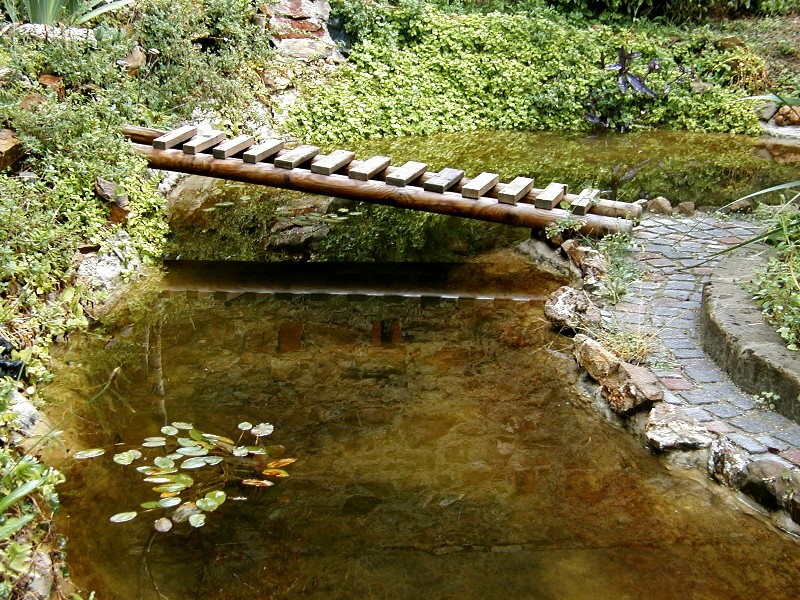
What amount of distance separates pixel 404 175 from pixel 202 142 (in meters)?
1.76

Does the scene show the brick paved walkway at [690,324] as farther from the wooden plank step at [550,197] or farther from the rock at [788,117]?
the rock at [788,117]

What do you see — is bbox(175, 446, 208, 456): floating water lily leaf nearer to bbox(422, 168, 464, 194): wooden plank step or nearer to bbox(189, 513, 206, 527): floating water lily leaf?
bbox(189, 513, 206, 527): floating water lily leaf

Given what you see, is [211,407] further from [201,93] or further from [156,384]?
[201,93]

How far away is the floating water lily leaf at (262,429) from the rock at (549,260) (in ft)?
9.08

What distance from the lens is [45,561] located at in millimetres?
3303

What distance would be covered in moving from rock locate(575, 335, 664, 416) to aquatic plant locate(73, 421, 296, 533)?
1.77 metres

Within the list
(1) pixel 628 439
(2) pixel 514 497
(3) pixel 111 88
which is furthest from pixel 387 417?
(3) pixel 111 88

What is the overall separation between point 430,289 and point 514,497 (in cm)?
258

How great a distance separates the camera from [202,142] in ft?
22.3

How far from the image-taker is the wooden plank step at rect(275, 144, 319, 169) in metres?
6.55

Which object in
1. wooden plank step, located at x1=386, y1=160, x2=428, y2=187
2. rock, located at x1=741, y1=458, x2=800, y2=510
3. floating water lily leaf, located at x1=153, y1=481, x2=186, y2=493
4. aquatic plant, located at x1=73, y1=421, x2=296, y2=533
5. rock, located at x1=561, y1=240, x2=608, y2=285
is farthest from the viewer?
wooden plank step, located at x1=386, y1=160, x2=428, y2=187

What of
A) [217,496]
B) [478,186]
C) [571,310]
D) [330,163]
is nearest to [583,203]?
[478,186]

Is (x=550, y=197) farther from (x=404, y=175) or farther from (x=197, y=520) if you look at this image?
(x=197, y=520)

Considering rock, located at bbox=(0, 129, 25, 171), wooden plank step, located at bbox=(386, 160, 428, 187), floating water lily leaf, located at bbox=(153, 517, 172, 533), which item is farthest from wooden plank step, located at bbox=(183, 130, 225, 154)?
floating water lily leaf, located at bbox=(153, 517, 172, 533)
